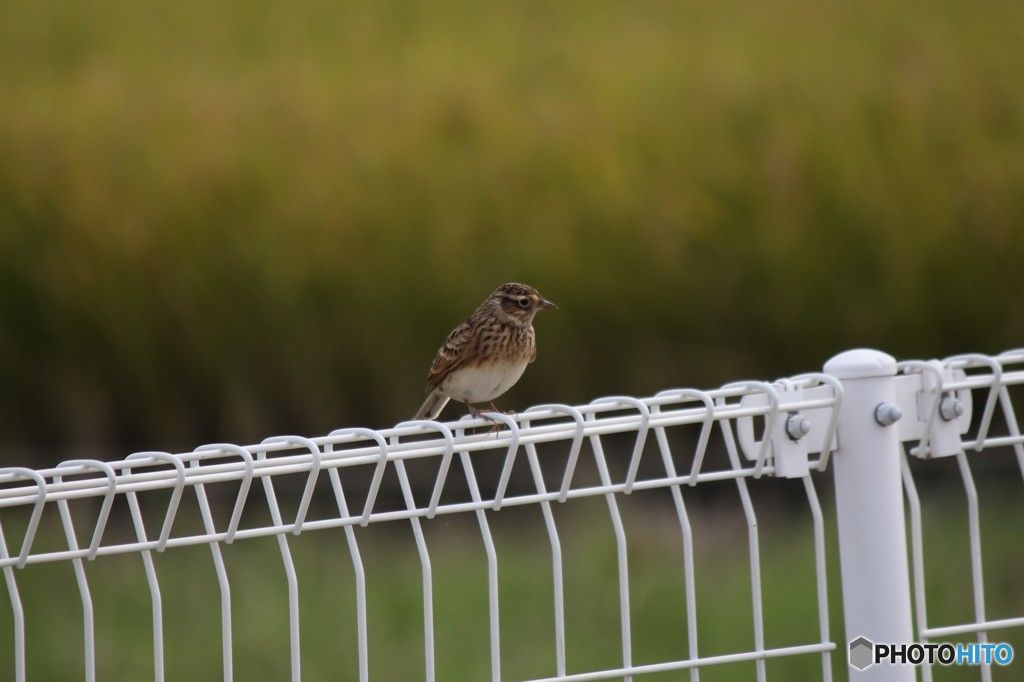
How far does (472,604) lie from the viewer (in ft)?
11.8

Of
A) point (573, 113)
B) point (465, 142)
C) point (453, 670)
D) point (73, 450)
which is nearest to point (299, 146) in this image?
point (465, 142)

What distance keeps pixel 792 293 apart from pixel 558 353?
86 centimetres

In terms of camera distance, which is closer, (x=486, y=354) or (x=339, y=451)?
(x=339, y=451)

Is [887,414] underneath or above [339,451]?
above

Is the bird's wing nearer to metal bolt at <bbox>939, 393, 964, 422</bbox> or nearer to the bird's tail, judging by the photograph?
the bird's tail

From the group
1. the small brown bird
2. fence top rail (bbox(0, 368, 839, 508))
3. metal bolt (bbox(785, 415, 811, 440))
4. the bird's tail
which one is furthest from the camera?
the bird's tail

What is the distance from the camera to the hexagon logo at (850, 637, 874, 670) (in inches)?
71.8

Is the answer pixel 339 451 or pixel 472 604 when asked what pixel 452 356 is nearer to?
pixel 472 604

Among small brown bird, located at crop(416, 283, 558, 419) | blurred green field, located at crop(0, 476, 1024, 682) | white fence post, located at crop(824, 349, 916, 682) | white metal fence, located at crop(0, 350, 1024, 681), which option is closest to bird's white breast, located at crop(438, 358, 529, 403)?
small brown bird, located at crop(416, 283, 558, 419)

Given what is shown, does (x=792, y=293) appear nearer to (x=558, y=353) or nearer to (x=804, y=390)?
(x=558, y=353)

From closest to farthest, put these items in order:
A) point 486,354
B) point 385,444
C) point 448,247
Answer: point 385,444 < point 486,354 < point 448,247

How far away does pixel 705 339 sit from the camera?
183 inches

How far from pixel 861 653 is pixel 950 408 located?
1.24ft

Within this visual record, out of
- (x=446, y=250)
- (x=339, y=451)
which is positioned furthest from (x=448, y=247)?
(x=339, y=451)
